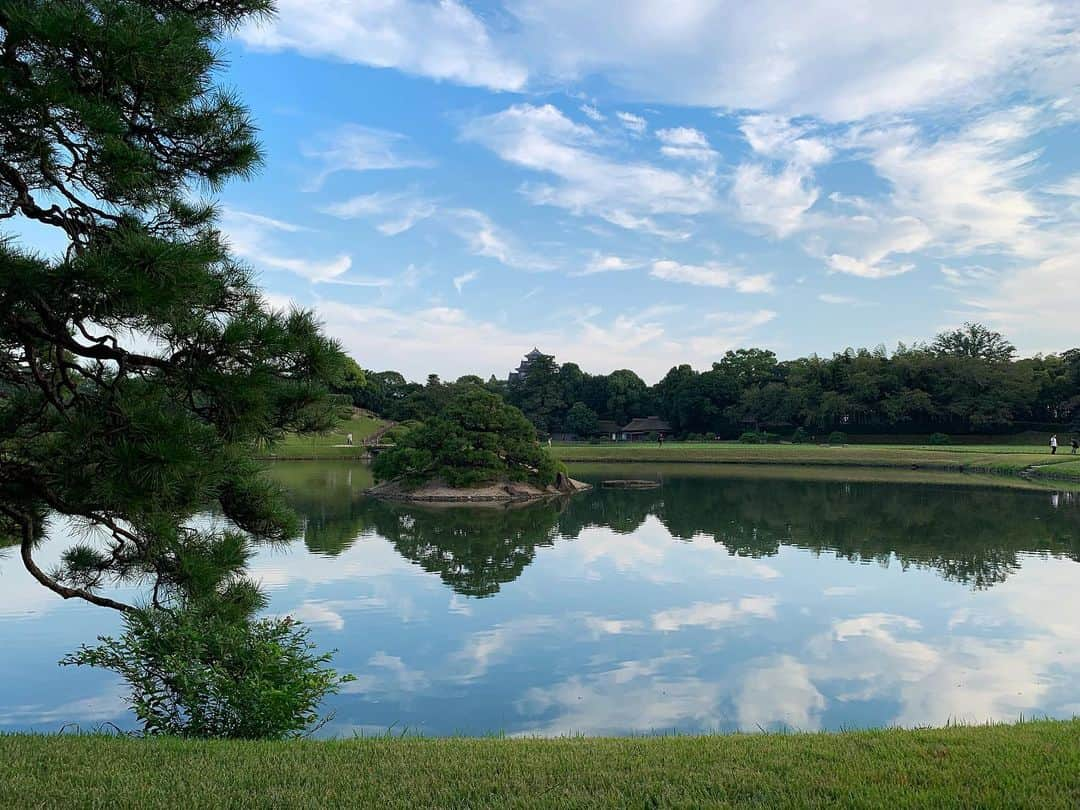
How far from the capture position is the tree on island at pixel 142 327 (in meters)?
3.21

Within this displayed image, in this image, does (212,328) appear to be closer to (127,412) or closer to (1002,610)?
(127,412)

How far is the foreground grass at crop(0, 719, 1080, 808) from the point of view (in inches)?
140

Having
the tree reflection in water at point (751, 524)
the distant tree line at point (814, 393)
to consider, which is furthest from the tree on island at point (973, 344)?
the tree reflection in water at point (751, 524)

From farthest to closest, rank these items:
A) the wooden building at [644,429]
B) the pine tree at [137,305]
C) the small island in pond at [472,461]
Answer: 1. the wooden building at [644,429]
2. the small island in pond at [472,461]
3. the pine tree at [137,305]

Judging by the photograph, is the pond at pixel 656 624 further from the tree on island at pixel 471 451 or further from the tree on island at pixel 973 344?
the tree on island at pixel 973 344

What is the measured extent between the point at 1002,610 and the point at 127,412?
431 inches

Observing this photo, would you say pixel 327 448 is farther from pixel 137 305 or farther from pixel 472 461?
pixel 137 305

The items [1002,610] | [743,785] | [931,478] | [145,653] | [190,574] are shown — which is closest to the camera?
[743,785]

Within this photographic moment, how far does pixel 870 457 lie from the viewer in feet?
130

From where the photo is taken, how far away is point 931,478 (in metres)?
31.4

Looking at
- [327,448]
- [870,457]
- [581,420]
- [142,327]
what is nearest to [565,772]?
[142,327]

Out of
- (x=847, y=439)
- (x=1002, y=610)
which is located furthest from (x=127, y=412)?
(x=847, y=439)

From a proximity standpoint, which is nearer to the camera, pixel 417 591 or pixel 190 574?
pixel 190 574

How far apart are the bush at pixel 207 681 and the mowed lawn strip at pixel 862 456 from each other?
3262cm
